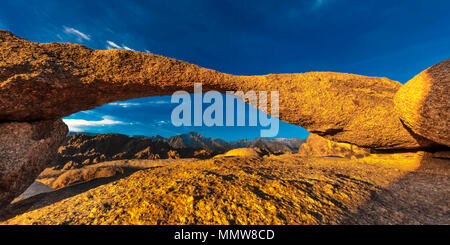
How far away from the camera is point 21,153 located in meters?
3.23

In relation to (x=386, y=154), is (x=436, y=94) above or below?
above

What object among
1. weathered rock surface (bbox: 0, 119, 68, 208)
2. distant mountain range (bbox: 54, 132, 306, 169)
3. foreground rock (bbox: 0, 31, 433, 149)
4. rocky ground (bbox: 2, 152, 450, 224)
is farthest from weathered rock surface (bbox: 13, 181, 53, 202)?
foreground rock (bbox: 0, 31, 433, 149)

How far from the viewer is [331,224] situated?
1576 mm

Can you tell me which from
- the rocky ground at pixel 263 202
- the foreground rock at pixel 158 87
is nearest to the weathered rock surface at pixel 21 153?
the foreground rock at pixel 158 87

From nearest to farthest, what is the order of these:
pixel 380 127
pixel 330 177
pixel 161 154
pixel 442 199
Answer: pixel 442 199
pixel 330 177
pixel 380 127
pixel 161 154

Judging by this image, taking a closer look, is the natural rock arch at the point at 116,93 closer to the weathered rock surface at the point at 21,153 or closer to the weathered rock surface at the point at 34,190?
the weathered rock surface at the point at 21,153

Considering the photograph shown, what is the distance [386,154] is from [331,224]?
204 inches

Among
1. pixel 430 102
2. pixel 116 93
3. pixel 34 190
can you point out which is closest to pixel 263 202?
pixel 430 102

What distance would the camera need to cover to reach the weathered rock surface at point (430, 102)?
2.60m

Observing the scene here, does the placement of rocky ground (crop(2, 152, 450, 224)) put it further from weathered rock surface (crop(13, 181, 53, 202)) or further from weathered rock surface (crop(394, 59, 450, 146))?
weathered rock surface (crop(13, 181, 53, 202))

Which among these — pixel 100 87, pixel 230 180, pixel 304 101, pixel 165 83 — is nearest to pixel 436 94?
pixel 304 101

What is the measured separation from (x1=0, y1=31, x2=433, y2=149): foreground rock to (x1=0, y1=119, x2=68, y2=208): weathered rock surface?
0.27 m

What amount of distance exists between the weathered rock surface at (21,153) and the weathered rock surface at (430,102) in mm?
8423
